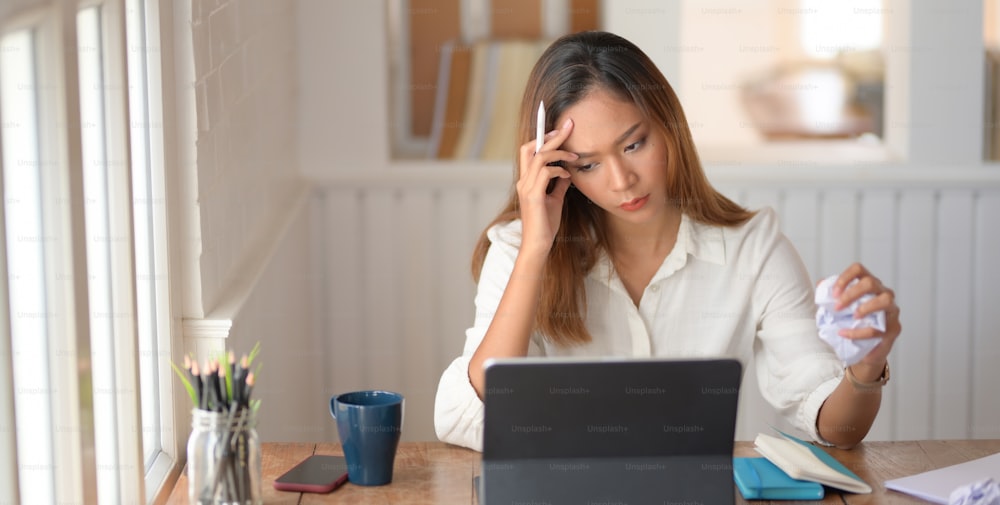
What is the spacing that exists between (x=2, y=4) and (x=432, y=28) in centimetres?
238

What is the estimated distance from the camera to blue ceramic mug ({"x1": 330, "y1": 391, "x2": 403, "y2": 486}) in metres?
1.44

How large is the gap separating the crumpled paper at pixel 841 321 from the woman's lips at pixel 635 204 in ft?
1.53

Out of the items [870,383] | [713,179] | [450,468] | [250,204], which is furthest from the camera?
[713,179]

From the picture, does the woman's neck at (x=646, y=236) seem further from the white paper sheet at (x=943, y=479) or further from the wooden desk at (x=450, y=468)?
the white paper sheet at (x=943, y=479)

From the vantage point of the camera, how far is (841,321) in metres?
1.42

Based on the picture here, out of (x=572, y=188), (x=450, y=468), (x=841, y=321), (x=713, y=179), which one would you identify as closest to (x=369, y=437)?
(x=450, y=468)

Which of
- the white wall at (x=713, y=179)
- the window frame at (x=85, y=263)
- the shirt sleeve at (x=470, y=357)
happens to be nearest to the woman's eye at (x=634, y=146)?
the shirt sleeve at (x=470, y=357)

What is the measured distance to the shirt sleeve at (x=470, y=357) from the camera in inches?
65.2

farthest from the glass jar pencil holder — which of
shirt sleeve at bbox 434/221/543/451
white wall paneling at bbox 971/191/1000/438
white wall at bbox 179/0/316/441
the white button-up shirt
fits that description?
white wall paneling at bbox 971/191/1000/438

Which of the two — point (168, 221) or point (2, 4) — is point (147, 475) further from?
point (2, 4)

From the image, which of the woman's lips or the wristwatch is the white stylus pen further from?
the wristwatch

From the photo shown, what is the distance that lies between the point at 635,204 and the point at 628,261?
195mm

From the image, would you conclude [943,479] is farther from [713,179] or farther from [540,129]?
[713,179]

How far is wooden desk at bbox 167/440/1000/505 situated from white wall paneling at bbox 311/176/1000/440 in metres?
1.52
